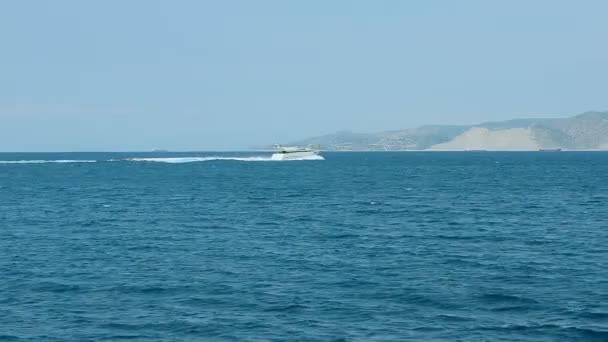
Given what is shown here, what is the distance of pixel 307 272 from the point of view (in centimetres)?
4169

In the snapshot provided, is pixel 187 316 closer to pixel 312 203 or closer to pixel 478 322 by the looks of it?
pixel 478 322

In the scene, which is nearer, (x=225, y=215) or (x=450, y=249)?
(x=450, y=249)

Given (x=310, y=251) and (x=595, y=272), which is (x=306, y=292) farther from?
(x=595, y=272)

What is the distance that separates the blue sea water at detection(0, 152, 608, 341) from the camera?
30312mm

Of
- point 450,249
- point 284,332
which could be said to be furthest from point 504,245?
point 284,332

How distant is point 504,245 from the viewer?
51.8 m

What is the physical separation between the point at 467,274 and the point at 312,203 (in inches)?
1908

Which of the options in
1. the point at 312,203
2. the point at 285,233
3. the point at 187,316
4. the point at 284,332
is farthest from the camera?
the point at 312,203

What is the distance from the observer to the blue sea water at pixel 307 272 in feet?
99.5

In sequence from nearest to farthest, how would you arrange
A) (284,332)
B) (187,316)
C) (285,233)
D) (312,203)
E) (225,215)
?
1. (284,332)
2. (187,316)
3. (285,233)
4. (225,215)
5. (312,203)

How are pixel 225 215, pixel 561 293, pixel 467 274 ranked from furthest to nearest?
pixel 225 215 < pixel 467 274 < pixel 561 293

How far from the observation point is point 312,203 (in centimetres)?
8844

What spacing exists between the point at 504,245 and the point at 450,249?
15.0 ft

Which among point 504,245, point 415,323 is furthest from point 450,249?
point 415,323
